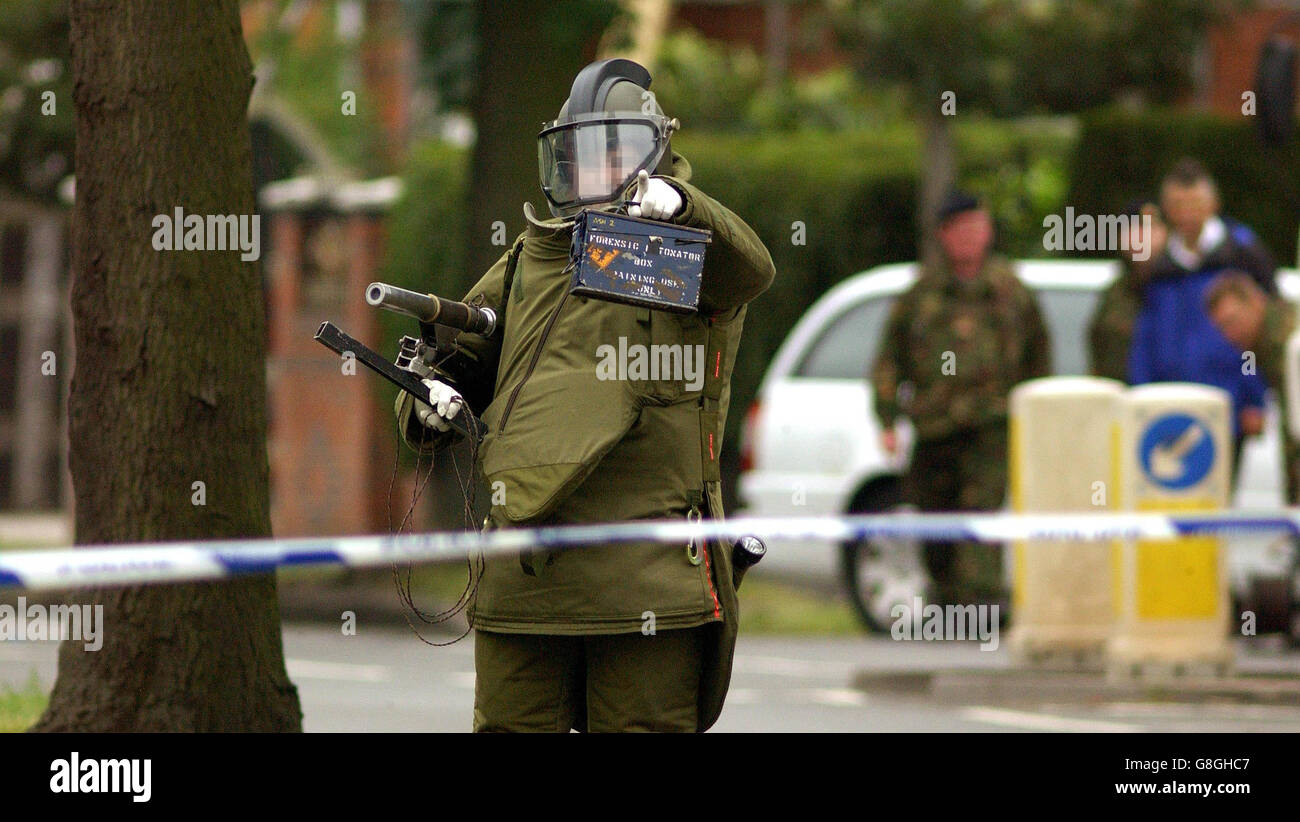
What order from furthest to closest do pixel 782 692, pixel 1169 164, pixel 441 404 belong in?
pixel 1169 164, pixel 782 692, pixel 441 404

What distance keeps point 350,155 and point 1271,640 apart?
16206mm

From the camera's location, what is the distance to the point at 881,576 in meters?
11.3

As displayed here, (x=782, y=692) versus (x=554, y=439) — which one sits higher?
(x=554, y=439)

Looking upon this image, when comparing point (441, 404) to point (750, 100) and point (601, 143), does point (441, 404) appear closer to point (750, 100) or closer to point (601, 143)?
point (601, 143)

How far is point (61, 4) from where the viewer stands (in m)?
16.9

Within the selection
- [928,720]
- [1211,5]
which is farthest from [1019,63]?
[928,720]

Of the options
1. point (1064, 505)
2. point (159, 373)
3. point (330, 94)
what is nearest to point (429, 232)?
point (1064, 505)

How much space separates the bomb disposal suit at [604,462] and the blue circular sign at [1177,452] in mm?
4838

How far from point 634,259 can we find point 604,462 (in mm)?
477

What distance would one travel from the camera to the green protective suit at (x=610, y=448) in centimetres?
465

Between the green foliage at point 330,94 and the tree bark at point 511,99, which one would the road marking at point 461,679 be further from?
the green foliage at point 330,94

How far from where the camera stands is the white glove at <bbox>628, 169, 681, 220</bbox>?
4559 mm

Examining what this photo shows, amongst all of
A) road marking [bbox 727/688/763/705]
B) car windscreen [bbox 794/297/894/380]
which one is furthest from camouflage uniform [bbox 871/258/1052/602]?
road marking [bbox 727/688/763/705]

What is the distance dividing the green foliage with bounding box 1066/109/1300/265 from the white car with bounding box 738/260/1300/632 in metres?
4.25
